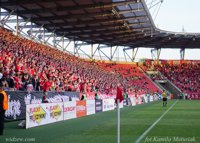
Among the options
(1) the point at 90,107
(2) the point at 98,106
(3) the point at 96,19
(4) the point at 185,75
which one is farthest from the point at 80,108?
(4) the point at 185,75

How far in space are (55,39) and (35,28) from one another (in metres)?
7.22

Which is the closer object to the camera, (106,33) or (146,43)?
(106,33)

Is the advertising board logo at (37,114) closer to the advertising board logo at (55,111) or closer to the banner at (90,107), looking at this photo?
the advertising board logo at (55,111)

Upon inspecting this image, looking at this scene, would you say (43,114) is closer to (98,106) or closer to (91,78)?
(98,106)

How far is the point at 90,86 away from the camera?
125 ft

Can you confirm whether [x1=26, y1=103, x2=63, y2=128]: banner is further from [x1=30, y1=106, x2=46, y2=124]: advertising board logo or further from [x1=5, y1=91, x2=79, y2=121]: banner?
[x1=5, y1=91, x2=79, y2=121]: banner

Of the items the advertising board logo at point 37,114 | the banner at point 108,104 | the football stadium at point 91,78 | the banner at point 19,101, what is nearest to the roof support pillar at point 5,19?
the football stadium at point 91,78

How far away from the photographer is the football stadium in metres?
15.9

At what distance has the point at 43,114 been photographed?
18.5m

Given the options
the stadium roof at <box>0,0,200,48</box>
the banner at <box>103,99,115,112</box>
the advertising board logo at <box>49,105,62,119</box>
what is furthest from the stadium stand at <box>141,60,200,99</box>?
the advertising board logo at <box>49,105,62,119</box>

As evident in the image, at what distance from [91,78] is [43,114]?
2627cm

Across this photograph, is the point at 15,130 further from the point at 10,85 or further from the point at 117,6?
the point at 117,6

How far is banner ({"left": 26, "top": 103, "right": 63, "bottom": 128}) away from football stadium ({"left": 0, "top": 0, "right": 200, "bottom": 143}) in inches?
1.7

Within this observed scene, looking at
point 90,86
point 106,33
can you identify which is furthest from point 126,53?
point 90,86
